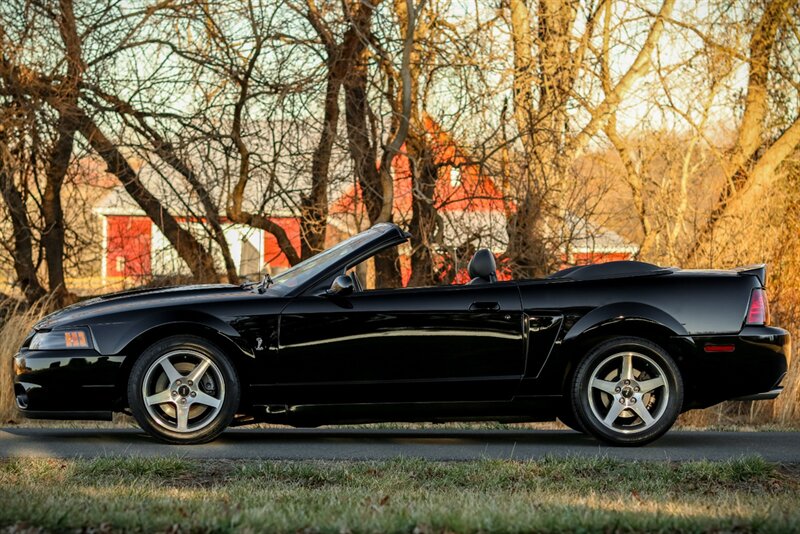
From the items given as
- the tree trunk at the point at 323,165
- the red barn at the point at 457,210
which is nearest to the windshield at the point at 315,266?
the red barn at the point at 457,210

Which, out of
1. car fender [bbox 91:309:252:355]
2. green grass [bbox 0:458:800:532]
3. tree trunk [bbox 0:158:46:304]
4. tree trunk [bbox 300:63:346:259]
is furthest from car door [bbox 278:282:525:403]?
tree trunk [bbox 0:158:46:304]

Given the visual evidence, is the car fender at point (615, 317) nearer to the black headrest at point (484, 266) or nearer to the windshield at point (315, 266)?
the black headrest at point (484, 266)

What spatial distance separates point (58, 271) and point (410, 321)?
10938 millimetres

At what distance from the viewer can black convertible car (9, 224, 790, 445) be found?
7703 mm

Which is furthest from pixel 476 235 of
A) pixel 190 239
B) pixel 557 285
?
pixel 557 285

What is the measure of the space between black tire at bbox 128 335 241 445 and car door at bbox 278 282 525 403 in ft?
1.34

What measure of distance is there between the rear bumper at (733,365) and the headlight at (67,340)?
13.4 ft

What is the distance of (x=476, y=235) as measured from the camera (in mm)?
14969

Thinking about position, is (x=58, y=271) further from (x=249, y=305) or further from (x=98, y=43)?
(x=249, y=305)

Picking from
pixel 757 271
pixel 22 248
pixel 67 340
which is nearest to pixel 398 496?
pixel 67 340

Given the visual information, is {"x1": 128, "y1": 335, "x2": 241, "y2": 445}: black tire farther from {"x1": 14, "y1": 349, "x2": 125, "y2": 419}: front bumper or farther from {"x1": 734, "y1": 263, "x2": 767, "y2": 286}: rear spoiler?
{"x1": 734, "y1": 263, "x2": 767, "y2": 286}: rear spoiler

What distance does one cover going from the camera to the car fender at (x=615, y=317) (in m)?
7.82

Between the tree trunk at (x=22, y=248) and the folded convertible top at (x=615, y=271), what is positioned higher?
the tree trunk at (x=22, y=248)

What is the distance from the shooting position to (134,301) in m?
8.01
